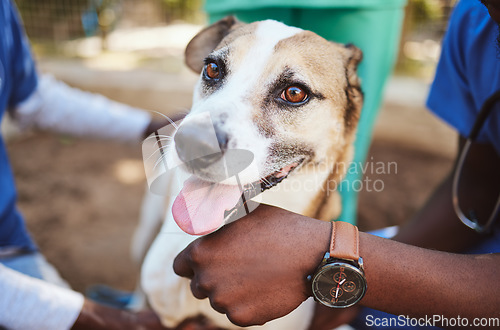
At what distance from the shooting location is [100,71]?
494cm

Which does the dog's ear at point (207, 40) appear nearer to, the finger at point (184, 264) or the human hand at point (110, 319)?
the finger at point (184, 264)

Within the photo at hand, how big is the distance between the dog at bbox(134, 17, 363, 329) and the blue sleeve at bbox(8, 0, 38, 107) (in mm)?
783

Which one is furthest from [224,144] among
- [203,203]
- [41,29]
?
[41,29]

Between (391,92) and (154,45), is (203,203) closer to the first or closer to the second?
(391,92)

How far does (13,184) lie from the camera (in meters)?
1.74

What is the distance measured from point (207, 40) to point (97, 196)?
232 cm

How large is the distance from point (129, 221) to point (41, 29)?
3.89 meters

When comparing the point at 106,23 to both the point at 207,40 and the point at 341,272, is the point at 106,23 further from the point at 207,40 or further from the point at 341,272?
the point at 341,272

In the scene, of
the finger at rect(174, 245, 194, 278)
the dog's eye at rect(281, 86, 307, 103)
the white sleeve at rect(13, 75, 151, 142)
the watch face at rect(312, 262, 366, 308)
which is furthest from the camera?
the white sleeve at rect(13, 75, 151, 142)

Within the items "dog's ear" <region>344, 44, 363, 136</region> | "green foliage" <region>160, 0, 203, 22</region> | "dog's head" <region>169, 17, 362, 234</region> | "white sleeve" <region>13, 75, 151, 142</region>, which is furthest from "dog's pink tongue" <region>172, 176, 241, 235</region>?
"green foliage" <region>160, 0, 203, 22</region>

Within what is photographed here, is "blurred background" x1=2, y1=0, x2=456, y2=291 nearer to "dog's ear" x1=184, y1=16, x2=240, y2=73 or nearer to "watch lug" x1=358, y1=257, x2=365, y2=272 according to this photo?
"dog's ear" x1=184, y1=16, x2=240, y2=73

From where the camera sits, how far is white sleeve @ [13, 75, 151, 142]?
78.4 inches

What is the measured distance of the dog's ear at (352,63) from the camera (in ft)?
4.81

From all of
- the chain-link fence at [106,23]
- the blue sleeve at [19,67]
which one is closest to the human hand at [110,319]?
the blue sleeve at [19,67]
